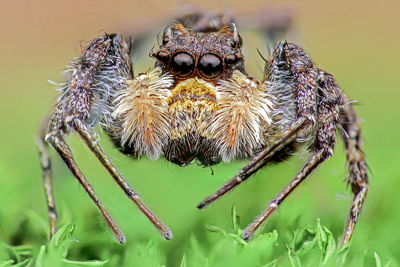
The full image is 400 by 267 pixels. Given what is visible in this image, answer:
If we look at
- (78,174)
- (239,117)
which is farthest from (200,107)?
(78,174)

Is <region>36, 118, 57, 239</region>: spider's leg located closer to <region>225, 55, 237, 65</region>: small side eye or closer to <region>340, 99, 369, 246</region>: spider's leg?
<region>225, 55, 237, 65</region>: small side eye

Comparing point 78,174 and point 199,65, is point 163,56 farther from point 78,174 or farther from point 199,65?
point 78,174

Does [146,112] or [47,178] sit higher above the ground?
[146,112]

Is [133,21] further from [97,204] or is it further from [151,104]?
[97,204]

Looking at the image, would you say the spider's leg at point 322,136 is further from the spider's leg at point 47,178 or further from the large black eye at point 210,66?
the spider's leg at point 47,178

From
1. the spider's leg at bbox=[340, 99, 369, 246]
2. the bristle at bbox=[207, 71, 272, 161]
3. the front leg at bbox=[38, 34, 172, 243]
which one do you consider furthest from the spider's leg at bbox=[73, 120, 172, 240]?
the spider's leg at bbox=[340, 99, 369, 246]

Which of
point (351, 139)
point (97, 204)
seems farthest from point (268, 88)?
point (97, 204)
